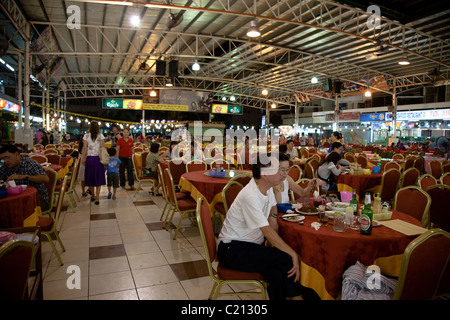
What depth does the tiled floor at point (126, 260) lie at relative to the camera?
2844 mm

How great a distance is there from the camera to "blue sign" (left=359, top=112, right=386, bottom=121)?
21.7 m

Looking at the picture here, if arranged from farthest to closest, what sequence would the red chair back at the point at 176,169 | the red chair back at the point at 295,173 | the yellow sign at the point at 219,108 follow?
the yellow sign at the point at 219,108 → the red chair back at the point at 176,169 → the red chair back at the point at 295,173

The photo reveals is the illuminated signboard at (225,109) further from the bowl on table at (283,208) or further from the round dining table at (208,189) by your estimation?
the bowl on table at (283,208)

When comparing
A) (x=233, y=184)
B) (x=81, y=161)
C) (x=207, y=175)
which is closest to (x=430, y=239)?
(x=233, y=184)

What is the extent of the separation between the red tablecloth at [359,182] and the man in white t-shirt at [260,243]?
3365 millimetres

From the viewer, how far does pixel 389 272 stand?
2.10 m

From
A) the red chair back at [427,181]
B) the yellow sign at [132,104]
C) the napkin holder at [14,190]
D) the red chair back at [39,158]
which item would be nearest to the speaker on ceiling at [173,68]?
the red chair back at [39,158]

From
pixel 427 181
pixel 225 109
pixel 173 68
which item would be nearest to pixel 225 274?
pixel 427 181

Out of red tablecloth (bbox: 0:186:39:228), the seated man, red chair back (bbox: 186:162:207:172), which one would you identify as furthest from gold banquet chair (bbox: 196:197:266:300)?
red chair back (bbox: 186:162:207:172)

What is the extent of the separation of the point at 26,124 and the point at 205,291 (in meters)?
10.3

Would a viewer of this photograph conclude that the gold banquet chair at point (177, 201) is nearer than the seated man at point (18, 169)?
No

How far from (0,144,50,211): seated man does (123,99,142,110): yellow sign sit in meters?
17.5

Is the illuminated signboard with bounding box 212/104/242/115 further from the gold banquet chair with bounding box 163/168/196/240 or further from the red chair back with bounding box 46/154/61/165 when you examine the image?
the gold banquet chair with bounding box 163/168/196/240
